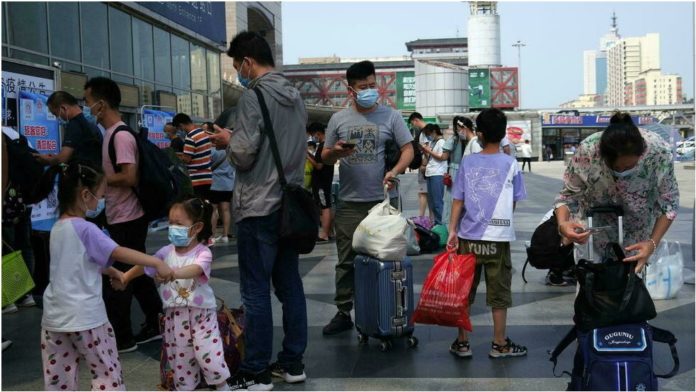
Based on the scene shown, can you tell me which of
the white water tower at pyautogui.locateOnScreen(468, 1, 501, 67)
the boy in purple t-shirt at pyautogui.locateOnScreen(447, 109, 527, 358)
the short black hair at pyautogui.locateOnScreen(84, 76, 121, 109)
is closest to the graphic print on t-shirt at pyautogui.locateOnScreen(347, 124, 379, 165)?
the boy in purple t-shirt at pyautogui.locateOnScreen(447, 109, 527, 358)

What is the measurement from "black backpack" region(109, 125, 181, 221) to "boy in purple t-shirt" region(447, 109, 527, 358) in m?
1.87

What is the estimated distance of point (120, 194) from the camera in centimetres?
483

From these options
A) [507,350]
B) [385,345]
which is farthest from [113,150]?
[507,350]

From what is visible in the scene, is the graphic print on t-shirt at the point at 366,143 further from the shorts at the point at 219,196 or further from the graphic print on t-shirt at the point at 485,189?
the shorts at the point at 219,196

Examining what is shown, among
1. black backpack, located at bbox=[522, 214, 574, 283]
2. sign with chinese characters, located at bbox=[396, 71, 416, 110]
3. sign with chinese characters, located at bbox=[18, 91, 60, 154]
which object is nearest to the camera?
black backpack, located at bbox=[522, 214, 574, 283]

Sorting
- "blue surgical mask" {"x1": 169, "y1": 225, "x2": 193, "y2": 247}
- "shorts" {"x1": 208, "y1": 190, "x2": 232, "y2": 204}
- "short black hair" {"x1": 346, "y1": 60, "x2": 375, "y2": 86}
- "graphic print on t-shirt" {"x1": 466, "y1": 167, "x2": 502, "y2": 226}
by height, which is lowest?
"shorts" {"x1": 208, "y1": 190, "x2": 232, "y2": 204}

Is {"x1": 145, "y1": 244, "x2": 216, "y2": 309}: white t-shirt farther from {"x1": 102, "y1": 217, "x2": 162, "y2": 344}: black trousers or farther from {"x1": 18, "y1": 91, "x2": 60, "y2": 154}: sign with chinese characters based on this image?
{"x1": 18, "y1": 91, "x2": 60, "y2": 154}: sign with chinese characters

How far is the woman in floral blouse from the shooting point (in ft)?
11.2

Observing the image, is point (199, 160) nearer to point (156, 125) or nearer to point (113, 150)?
point (113, 150)

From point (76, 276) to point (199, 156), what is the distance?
6180 mm

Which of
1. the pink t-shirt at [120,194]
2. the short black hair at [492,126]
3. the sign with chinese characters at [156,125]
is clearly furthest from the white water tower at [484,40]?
the pink t-shirt at [120,194]

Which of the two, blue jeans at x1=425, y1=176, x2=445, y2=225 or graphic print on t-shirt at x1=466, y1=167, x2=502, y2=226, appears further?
blue jeans at x1=425, y1=176, x2=445, y2=225

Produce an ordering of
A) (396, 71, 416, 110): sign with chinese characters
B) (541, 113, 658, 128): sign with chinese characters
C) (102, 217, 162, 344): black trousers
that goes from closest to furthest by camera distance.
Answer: (102, 217, 162, 344): black trousers < (541, 113, 658, 128): sign with chinese characters < (396, 71, 416, 110): sign with chinese characters

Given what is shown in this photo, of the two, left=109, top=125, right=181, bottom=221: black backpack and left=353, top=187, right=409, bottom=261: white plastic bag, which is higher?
left=109, top=125, right=181, bottom=221: black backpack
